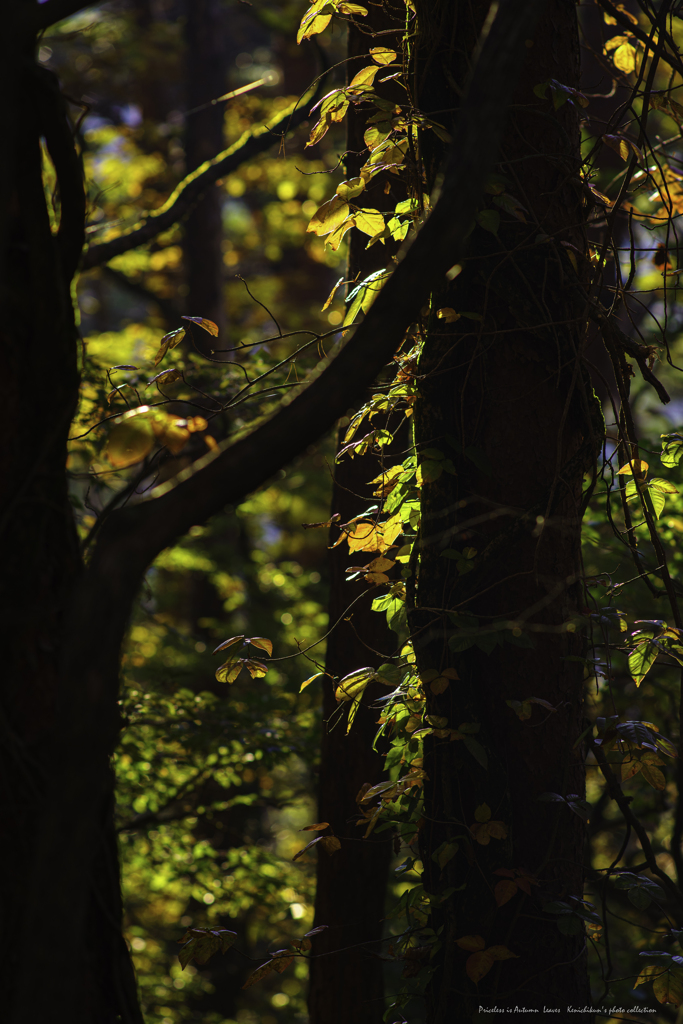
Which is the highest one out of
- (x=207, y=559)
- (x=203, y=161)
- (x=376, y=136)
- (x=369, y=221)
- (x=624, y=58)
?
(x=203, y=161)

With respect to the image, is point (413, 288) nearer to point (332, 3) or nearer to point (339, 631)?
point (332, 3)

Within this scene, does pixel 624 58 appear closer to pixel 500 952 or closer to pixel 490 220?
pixel 490 220

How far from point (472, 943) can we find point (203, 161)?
8253 millimetres

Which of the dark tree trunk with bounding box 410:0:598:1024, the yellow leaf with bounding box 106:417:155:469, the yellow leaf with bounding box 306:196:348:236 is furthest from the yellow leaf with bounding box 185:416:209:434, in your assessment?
the yellow leaf with bounding box 306:196:348:236

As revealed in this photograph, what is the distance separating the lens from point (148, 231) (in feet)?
15.2

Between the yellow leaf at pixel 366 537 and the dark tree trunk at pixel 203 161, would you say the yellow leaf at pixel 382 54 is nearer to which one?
the yellow leaf at pixel 366 537

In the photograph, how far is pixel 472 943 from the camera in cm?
189

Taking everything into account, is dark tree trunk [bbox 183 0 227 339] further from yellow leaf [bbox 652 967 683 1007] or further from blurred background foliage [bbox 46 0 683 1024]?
yellow leaf [bbox 652 967 683 1007]

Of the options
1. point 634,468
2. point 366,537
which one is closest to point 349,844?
point 366,537

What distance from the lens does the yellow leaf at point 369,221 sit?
7.17 feet

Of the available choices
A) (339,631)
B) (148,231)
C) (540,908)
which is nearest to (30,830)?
(540,908)

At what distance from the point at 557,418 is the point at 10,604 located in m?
1.58

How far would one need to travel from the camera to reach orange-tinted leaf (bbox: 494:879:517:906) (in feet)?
6.17

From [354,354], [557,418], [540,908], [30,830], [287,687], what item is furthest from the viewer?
[287,687]
